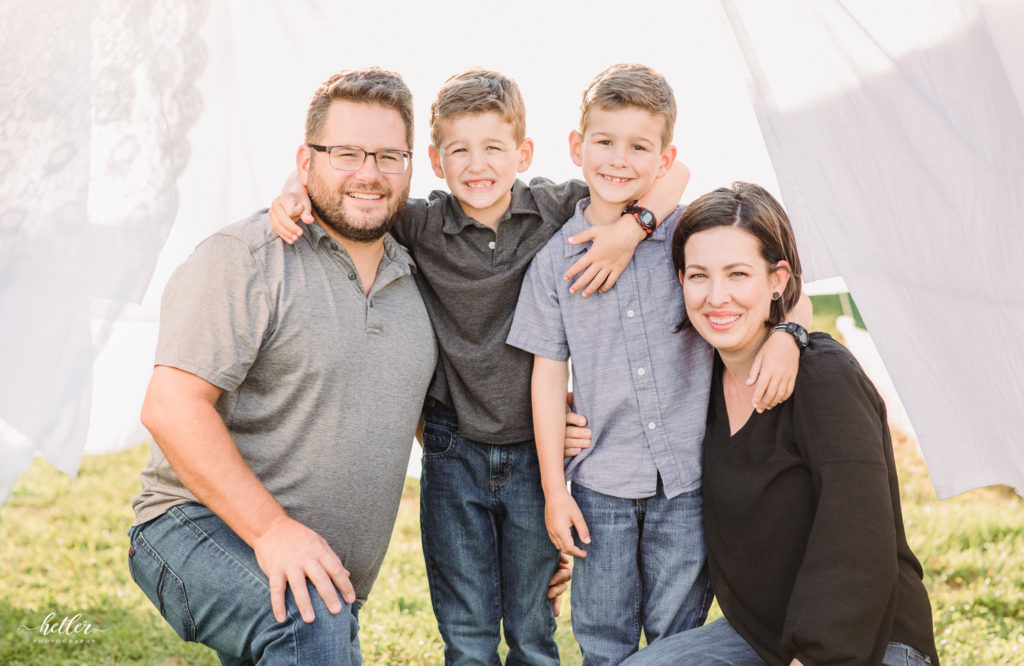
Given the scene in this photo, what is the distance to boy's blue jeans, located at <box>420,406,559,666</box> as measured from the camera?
8.26ft

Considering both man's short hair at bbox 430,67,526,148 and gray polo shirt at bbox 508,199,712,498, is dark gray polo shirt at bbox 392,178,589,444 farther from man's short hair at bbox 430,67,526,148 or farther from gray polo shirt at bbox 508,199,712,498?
man's short hair at bbox 430,67,526,148

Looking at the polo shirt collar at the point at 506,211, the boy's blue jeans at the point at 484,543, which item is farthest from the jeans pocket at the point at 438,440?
the polo shirt collar at the point at 506,211

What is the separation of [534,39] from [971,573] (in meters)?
2.80

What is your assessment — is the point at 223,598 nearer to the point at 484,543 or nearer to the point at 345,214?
the point at 484,543

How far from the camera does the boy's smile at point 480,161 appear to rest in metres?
2.44

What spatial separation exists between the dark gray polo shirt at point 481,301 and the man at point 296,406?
0.26 feet

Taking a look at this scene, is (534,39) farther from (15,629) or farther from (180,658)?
(15,629)

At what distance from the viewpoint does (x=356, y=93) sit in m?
2.35

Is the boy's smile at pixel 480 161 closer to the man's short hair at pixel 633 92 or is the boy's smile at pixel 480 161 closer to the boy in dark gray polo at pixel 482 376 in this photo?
the boy in dark gray polo at pixel 482 376

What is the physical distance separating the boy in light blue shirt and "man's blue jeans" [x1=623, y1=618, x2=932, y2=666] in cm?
15

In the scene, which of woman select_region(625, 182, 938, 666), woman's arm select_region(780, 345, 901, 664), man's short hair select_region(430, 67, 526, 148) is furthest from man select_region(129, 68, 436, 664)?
woman's arm select_region(780, 345, 901, 664)

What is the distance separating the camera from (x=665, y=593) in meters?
2.29

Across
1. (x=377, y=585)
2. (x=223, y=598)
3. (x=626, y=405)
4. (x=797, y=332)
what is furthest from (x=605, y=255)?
(x=377, y=585)

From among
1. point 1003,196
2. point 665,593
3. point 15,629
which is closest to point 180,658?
point 15,629
